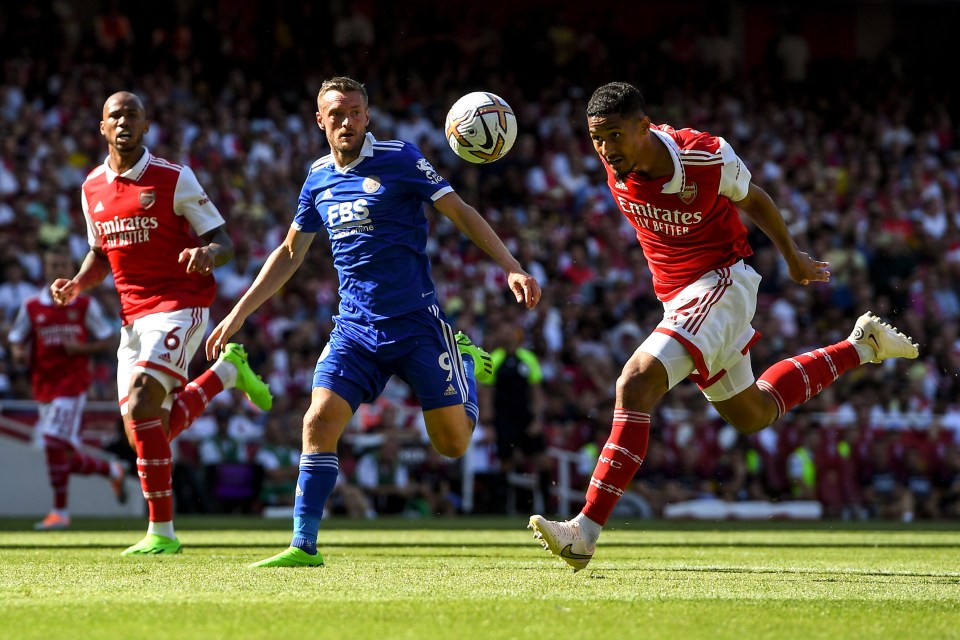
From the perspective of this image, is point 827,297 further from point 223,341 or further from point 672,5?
point 223,341

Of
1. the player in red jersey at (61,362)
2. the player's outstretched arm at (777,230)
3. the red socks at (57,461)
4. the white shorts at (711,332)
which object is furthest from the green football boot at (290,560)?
the red socks at (57,461)

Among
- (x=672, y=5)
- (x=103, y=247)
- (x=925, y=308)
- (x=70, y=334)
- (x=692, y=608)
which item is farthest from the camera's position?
(x=672, y=5)

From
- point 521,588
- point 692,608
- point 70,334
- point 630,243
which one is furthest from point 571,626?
point 630,243

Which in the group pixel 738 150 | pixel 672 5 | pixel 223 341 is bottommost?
pixel 223 341

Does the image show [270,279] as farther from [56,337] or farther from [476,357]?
[56,337]

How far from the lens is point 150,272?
29.3 feet

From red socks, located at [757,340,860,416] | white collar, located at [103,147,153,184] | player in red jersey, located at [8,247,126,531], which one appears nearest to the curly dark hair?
red socks, located at [757,340,860,416]

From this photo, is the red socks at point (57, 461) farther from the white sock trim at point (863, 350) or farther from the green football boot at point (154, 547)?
the white sock trim at point (863, 350)

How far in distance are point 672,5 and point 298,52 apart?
29.9ft

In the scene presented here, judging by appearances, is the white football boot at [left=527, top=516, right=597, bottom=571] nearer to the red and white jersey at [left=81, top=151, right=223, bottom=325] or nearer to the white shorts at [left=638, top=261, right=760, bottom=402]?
the white shorts at [left=638, top=261, right=760, bottom=402]

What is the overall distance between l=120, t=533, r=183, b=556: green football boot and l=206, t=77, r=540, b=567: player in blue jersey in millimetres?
1429

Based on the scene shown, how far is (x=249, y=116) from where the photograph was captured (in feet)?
69.7

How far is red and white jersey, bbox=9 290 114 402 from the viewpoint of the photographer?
537 inches

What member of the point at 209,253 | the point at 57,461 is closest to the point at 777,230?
the point at 209,253
